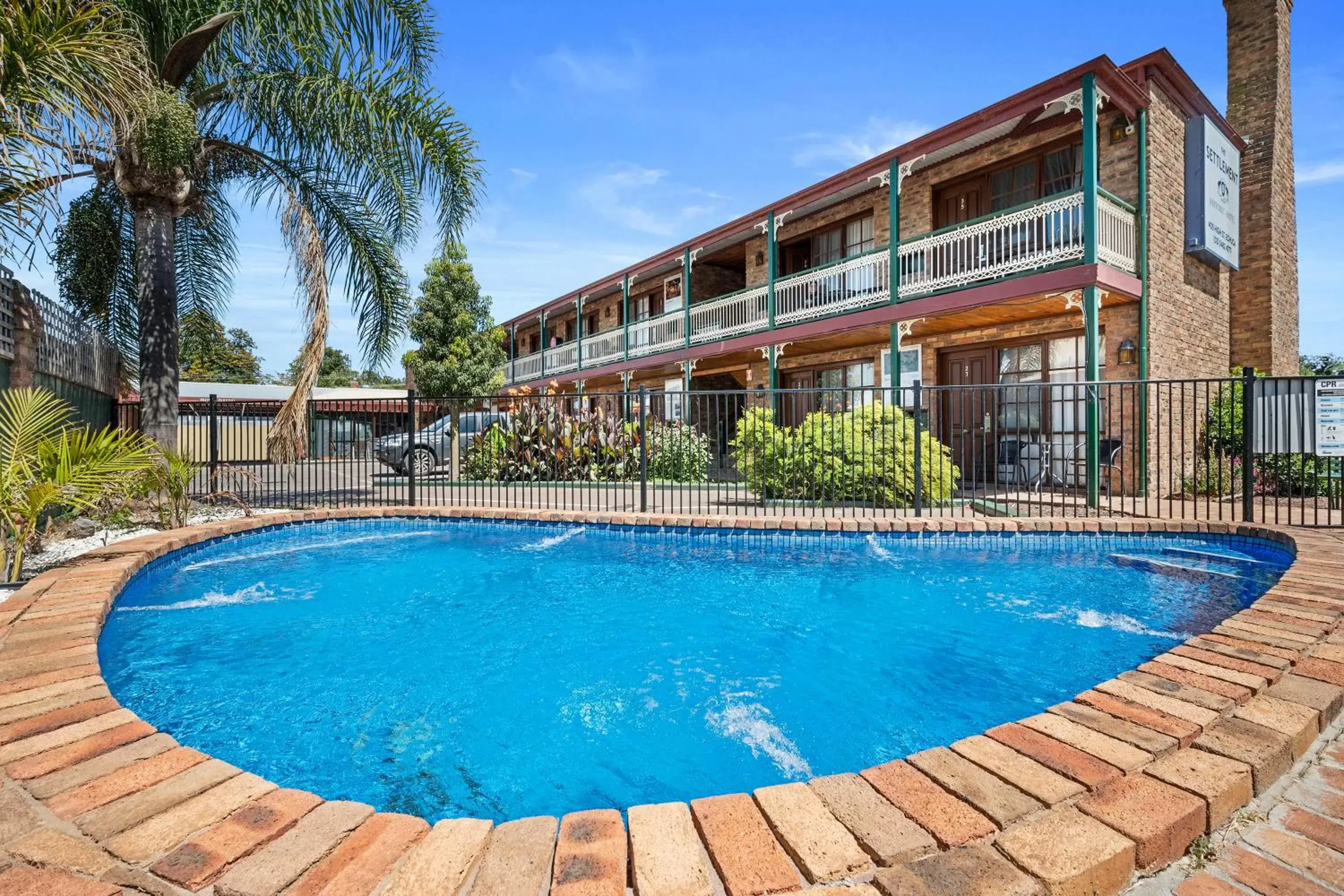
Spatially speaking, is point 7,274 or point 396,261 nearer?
point 7,274

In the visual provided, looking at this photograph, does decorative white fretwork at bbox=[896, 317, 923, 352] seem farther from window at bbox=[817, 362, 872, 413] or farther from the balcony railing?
window at bbox=[817, 362, 872, 413]

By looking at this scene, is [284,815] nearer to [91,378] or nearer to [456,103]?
[456,103]

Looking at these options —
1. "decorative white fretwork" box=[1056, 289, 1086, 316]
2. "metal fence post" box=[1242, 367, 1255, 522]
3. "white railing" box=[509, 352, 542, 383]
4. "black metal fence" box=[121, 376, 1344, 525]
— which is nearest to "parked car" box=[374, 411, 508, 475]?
"black metal fence" box=[121, 376, 1344, 525]

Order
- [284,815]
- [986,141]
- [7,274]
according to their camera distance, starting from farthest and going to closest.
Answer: [986,141]
[7,274]
[284,815]

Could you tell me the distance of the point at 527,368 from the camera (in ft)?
78.2

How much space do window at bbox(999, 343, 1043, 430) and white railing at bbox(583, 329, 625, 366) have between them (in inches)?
385

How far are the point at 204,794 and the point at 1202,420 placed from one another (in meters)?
12.9

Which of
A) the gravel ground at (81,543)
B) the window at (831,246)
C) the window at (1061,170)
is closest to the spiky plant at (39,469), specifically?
the gravel ground at (81,543)

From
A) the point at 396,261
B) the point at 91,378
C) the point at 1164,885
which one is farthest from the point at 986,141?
the point at 91,378

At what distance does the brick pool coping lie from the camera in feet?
3.97

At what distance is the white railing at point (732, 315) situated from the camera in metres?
14.4

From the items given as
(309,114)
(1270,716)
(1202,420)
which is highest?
(309,114)

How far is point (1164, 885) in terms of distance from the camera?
1.28 m

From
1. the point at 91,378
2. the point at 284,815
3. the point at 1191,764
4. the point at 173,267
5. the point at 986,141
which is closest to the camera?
the point at 284,815
